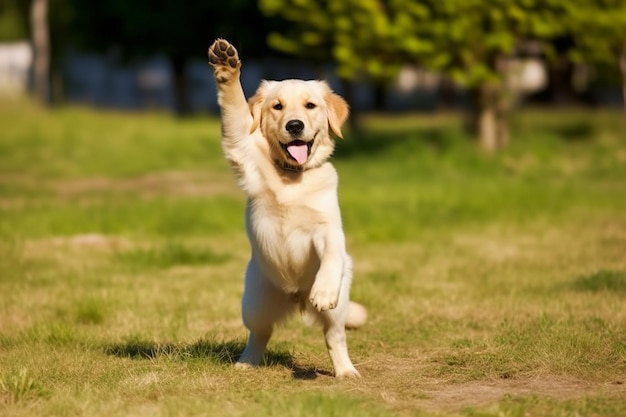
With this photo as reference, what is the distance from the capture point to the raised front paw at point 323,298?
5562 millimetres

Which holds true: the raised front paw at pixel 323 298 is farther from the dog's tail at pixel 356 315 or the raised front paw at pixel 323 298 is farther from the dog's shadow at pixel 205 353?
the dog's tail at pixel 356 315

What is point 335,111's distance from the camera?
630cm

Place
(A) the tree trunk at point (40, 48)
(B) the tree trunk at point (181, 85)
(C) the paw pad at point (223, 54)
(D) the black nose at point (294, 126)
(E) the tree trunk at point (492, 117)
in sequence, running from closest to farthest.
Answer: (C) the paw pad at point (223, 54), (D) the black nose at point (294, 126), (E) the tree trunk at point (492, 117), (A) the tree trunk at point (40, 48), (B) the tree trunk at point (181, 85)

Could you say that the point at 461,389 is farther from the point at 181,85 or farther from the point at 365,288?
the point at 181,85

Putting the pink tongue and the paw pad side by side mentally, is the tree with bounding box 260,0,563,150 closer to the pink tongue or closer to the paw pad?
the pink tongue

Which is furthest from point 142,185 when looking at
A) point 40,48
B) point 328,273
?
point 40,48

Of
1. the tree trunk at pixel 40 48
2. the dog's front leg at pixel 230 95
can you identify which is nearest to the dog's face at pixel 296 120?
the dog's front leg at pixel 230 95

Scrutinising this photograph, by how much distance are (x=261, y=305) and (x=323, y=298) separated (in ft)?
2.28

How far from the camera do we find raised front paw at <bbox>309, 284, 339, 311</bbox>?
556cm

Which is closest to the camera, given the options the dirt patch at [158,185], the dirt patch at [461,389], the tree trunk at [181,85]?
the dirt patch at [461,389]

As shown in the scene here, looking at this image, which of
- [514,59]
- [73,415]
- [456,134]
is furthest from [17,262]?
[514,59]

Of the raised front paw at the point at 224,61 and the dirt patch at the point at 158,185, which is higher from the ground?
the raised front paw at the point at 224,61

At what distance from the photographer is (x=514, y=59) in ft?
74.8

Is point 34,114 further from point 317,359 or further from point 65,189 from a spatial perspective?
point 317,359
